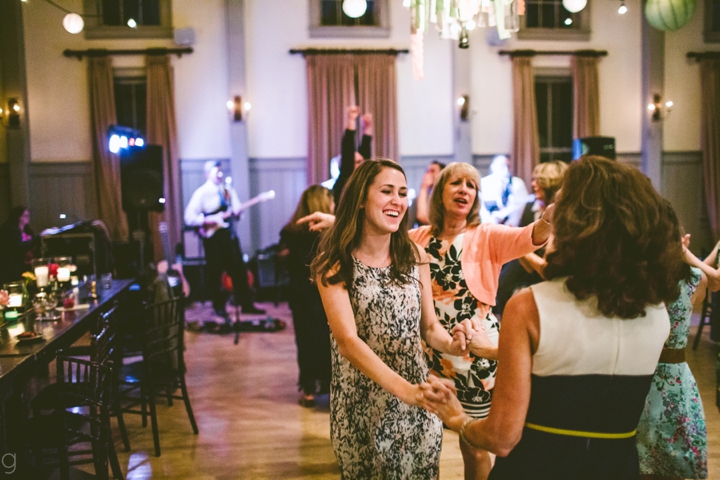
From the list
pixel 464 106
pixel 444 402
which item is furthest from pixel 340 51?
pixel 444 402

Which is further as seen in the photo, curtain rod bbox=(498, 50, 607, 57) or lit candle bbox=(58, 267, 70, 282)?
curtain rod bbox=(498, 50, 607, 57)

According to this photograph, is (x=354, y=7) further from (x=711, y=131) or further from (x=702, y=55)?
(x=711, y=131)

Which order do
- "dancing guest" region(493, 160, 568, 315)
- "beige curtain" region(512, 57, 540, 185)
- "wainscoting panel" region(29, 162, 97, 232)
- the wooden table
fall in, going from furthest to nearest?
1. "beige curtain" region(512, 57, 540, 185)
2. "wainscoting panel" region(29, 162, 97, 232)
3. "dancing guest" region(493, 160, 568, 315)
4. the wooden table

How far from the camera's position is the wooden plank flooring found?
10.5ft

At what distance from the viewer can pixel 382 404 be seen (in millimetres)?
1671

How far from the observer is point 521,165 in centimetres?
866

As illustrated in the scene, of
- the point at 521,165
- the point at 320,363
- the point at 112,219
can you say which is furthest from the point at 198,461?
the point at 521,165

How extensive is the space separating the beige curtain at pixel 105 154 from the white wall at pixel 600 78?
5.16 meters

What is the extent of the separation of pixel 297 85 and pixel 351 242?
705 centimetres

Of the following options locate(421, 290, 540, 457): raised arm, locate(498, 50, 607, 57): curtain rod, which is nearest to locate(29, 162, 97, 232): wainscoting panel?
locate(498, 50, 607, 57): curtain rod

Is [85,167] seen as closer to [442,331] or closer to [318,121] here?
[318,121]

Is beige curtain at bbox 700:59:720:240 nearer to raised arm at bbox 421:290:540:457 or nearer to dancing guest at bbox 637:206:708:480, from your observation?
dancing guest at bbox 637:206:708:480

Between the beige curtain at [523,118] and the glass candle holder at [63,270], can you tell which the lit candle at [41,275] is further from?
the beige curtain at [523,118]

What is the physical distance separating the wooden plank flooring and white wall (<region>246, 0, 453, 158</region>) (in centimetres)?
399
